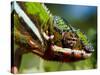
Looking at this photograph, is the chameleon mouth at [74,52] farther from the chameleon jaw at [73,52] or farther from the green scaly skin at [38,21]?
the green scaly skin at [38,21]

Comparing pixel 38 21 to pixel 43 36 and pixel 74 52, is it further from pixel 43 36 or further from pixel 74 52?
pixel 74 52

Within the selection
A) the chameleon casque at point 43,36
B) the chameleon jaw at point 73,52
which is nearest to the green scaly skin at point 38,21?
the chameleon casque at point 43,36

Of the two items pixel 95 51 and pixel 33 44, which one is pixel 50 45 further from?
pixel 95 51

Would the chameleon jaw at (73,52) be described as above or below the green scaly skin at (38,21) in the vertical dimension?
below

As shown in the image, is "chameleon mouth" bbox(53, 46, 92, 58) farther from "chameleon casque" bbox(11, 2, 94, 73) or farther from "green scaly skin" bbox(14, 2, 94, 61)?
"green scaly skin" bbox(14, 2, 94, 61)

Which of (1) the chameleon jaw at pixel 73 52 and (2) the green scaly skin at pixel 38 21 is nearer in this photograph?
(2) the green scaly skin at pixel 38 21

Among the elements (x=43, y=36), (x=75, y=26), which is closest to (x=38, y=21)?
(x=43, y=36)

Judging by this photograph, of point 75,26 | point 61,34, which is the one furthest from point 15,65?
point 75,26
